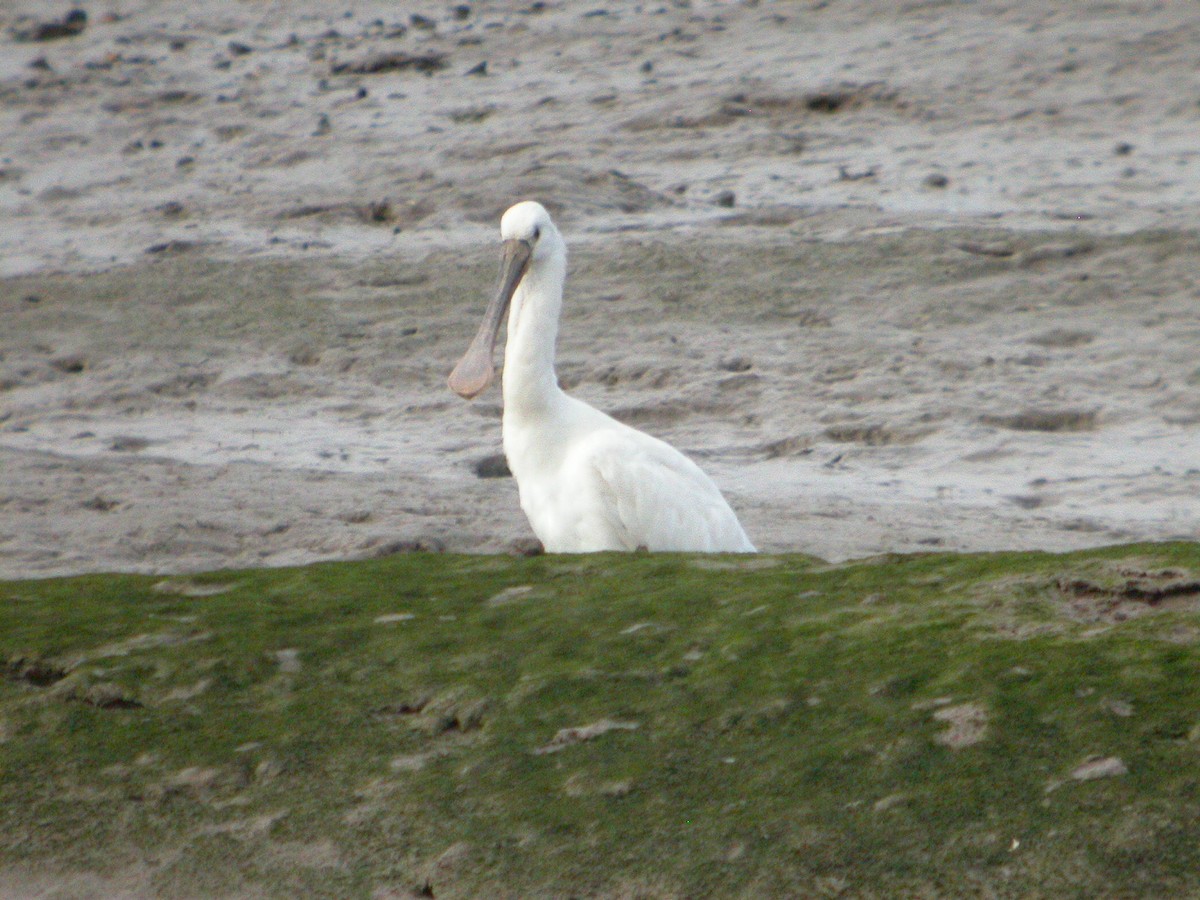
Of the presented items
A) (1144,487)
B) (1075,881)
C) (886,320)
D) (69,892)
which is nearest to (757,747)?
(1075,881)

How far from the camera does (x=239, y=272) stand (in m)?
10.1

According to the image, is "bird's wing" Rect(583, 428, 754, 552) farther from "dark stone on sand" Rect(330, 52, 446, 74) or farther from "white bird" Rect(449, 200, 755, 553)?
"dark stone on sand" Rect(330, 52, 446, 74)

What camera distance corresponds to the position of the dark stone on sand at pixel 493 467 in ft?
25.2

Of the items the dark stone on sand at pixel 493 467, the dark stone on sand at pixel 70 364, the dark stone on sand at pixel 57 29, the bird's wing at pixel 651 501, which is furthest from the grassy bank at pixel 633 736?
the dark stone on sand at pixel 57 29

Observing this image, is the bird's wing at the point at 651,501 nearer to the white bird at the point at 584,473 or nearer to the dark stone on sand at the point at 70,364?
the white bird at the point at 584,473

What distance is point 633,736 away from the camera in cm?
358

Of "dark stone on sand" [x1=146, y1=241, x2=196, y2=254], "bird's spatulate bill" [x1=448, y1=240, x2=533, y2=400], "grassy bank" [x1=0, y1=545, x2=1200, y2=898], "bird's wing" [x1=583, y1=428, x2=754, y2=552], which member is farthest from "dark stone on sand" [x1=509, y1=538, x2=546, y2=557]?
"dark stone on sand" [x1=146, y1=241, x2=196, y2=254]

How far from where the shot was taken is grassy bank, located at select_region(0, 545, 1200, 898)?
3193 mm

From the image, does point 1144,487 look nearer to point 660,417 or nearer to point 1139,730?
point 660,417

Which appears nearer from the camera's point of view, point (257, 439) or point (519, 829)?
point (519, 829)

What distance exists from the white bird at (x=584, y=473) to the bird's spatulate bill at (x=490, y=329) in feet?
0.30

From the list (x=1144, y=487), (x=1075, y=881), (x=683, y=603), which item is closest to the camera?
(x=1075, y=881)

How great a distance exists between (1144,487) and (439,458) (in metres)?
2.97

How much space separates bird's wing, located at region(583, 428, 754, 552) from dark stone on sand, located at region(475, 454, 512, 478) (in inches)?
61.8
